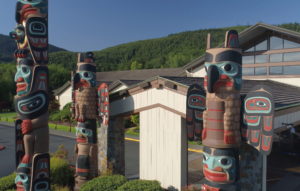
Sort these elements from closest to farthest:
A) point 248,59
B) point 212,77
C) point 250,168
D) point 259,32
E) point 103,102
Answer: point 212,77 → point 250,168 → point 103,102 → point 259,32 → point 248,59

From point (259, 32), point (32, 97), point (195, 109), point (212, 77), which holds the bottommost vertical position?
point (195, 109)

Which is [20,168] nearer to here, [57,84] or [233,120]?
[233,120]

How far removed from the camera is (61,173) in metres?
11.5

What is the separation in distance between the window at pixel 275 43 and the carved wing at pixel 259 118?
12.2 meters

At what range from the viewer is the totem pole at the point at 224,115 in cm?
612

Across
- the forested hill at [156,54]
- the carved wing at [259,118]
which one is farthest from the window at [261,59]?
the forested hill at [156,54]

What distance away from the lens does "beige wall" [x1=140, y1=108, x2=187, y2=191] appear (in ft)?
31.4

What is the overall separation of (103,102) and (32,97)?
3508 millimetres

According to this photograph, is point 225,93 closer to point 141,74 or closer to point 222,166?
point 222,166

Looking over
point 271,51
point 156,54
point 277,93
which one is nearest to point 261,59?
point 271,51

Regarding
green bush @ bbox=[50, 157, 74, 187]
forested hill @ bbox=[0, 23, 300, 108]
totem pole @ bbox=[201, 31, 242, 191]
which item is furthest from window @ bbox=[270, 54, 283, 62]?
forested hill @ bbox=[0, 23, 300, 108]

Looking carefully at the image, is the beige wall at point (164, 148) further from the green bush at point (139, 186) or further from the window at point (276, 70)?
the window at point (276, 70)

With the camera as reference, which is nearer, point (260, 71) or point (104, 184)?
point (104, 184)

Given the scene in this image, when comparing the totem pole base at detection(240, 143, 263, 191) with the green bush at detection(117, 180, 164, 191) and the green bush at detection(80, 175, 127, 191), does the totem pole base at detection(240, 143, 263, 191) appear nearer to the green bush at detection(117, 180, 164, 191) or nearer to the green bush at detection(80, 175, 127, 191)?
the green bush at detection(117, 180, 164, 191)
